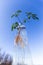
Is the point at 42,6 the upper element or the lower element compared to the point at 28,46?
upper

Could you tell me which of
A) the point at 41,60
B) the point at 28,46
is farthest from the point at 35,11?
the point at 41,60

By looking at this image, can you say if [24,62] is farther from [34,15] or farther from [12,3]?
[12,3]

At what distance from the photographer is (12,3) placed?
4.85 feet

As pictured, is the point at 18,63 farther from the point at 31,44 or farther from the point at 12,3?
the point at 12,3

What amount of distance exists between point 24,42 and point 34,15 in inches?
10.1

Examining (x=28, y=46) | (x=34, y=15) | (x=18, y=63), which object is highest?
(x=34, y=15)

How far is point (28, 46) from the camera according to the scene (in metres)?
1.43

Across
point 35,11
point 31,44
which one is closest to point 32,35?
point 31,44

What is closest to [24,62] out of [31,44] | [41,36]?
[31,44]

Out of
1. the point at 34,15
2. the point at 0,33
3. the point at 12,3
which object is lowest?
the point at 0,33

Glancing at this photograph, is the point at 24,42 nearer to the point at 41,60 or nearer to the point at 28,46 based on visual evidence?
the point at 28,46

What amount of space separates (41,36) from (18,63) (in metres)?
0.31

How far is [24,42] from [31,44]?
0.21ft

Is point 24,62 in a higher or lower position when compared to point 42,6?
lower
